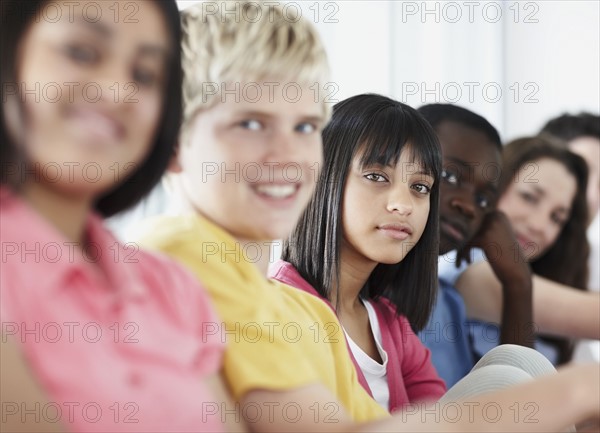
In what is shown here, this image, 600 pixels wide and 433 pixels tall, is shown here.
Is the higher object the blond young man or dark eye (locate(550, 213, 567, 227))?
the blond young man

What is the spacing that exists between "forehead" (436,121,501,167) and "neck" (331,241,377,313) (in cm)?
23

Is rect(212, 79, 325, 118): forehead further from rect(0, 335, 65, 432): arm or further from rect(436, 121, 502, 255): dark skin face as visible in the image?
rect(436, 121, 502, 255): dark skin face

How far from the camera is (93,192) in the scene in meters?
0.44

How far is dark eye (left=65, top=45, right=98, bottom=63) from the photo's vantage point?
0.42m

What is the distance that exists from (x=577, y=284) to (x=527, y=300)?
0.38 meters

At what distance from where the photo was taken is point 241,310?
50 centimetres

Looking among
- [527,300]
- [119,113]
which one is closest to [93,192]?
[119,113]

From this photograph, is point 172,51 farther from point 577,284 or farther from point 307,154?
point 577,284

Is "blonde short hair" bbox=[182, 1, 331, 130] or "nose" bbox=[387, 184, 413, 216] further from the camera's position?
"nose" bbox=[387, 184, 413, 216]

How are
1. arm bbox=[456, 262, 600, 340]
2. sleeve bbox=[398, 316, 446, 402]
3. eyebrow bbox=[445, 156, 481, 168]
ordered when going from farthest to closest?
arm bbox=[456, 262, 600, 340] < eyebrow bbox=[445, 156, 481, 168] < sleeve bbox=[398, 316, 446, 402]

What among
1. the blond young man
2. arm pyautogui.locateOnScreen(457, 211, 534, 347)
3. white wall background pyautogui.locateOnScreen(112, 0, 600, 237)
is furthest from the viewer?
white wall background pyautogui.locateOnScreen(112, 0, 600, 237)

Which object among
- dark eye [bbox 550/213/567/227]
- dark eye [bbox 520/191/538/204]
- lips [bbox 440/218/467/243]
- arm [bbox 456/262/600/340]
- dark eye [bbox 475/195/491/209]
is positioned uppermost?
dark eye [bbox 475/195/491/209]

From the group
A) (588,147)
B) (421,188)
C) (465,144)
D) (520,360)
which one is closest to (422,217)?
(421,188)

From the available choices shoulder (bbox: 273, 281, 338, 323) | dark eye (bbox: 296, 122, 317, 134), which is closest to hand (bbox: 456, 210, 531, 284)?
shoulder (bbox: 273, 281, 338, 323)
